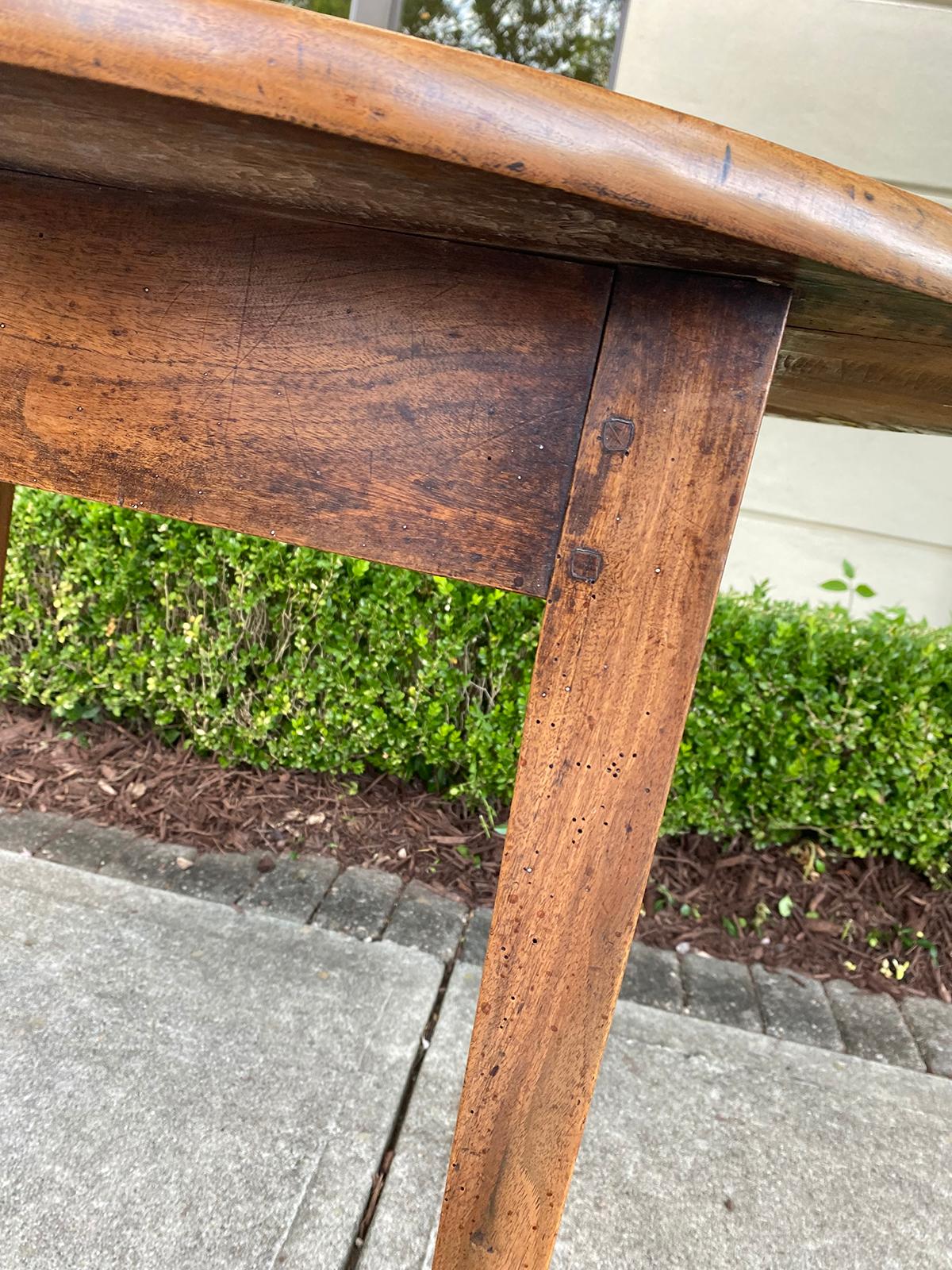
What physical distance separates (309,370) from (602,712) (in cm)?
36

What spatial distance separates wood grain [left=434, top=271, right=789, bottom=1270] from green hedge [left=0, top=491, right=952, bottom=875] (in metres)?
1.75

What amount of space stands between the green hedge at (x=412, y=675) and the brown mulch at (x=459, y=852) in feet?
0.28

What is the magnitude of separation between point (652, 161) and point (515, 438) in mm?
239

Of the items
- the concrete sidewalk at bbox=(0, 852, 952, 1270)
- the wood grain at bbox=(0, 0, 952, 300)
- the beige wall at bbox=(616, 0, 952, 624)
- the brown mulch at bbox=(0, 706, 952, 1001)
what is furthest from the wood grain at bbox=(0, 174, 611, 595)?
the beige wall at bbox=(616, 0, 952, 624)

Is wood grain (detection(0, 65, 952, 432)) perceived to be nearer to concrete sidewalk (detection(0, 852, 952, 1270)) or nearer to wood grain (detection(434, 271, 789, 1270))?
wood grain (detection(434, 271, 789, 1270))

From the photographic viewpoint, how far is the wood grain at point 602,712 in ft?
2.21

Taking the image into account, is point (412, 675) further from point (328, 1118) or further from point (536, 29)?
point (536, 29)

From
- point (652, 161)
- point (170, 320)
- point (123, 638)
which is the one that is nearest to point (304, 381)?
point (170, 320)

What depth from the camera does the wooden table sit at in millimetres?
633

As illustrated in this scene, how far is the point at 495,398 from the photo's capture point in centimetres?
70

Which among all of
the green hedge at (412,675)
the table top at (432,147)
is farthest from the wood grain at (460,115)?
the green hedge at (412,675)

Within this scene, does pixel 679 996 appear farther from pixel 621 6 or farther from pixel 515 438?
pixel 621 6

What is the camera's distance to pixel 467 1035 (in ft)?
6.17

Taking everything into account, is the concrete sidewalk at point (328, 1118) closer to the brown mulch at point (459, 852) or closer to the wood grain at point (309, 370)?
the brown mulch at point (459, 852)
